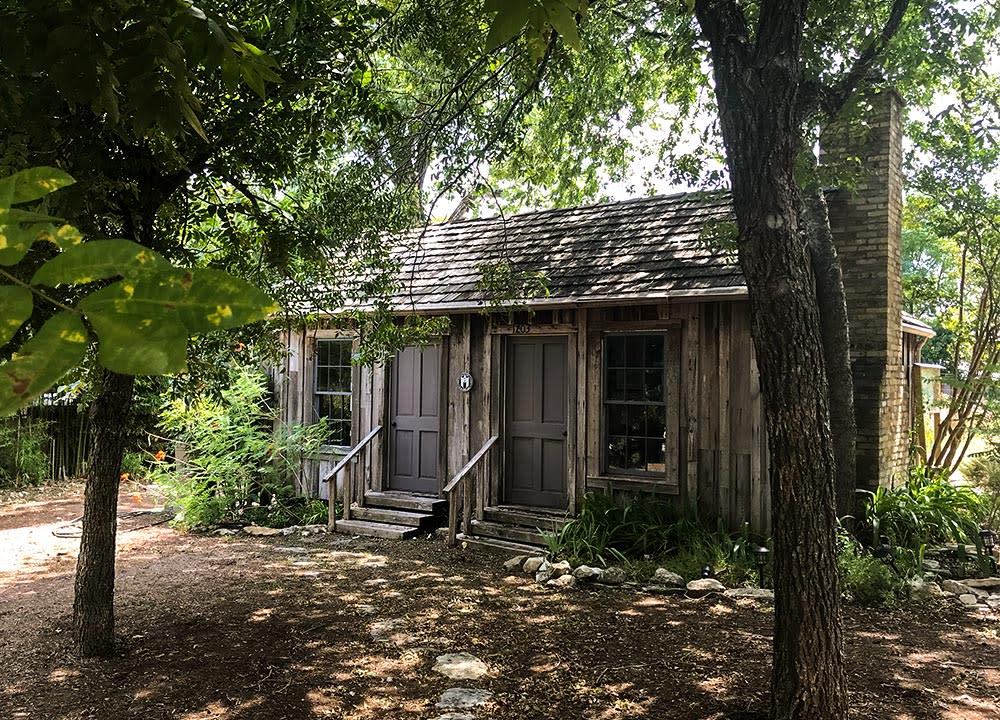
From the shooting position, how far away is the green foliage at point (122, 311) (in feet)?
1.98

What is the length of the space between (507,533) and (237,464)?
421 centimetres

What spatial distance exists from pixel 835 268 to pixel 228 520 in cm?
870

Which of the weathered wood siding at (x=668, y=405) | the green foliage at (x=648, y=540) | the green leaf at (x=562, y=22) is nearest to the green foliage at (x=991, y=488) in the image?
the weathered wood siding at (x=668, y=405)

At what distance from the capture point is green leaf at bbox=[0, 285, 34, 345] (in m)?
0.63

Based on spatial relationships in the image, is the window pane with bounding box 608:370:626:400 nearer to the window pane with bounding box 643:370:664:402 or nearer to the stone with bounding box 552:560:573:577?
the window pane with bounding box 643:370:664:402

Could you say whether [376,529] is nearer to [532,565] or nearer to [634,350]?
[532,565]

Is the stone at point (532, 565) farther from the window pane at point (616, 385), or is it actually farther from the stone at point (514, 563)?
the window pane at point (616, 385)

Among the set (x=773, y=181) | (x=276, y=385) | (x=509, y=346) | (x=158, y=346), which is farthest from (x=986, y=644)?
(x=276, y=385)

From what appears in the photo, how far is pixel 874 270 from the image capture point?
30.0 ft

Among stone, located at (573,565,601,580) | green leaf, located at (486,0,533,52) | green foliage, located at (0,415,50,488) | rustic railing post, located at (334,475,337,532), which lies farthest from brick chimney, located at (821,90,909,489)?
green foliage, located at (0,415,50,488)

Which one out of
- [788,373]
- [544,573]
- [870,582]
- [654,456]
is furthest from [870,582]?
[788,373]

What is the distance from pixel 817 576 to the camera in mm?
4016

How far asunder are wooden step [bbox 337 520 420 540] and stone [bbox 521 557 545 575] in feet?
7.46

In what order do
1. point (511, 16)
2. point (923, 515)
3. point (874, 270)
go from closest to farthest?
point (511, 16) < point (923, 515) < point (874, 270)
